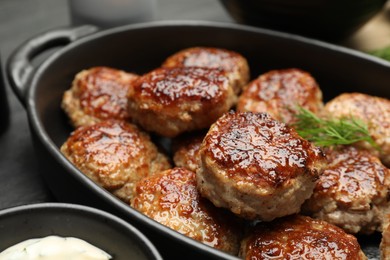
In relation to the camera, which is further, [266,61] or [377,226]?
[266,61]

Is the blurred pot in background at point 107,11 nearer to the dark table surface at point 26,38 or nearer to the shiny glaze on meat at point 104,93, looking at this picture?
the dark table surface at point 26,38

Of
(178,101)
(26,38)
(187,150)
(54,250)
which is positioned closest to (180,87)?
(178,101)

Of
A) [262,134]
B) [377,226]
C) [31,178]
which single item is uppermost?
[262,134]

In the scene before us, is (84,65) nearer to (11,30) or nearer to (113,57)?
(113,57)

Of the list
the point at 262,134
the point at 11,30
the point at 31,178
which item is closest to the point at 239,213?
the point at 262,134

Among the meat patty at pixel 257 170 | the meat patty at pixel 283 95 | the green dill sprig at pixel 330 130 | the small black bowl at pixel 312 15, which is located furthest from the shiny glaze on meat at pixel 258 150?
the small black bowl at pixel 312 15

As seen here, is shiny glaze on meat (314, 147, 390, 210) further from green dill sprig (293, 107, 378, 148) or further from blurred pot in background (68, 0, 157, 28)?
blurred pot in background (68, 0, 157, 28)

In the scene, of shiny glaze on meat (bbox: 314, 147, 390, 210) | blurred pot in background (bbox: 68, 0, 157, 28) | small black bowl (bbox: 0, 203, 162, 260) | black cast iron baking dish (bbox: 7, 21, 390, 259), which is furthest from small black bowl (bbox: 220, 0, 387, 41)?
small black bowl (bbox: 0, 203, 162, 260)

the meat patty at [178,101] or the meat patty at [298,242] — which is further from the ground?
the meat patty at [178,101]
